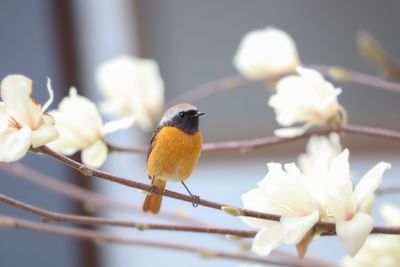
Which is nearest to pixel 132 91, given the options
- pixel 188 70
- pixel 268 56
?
pixel 268 56

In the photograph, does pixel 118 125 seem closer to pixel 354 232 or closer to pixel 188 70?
pixel 354 232

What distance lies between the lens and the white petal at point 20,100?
223 millimetres

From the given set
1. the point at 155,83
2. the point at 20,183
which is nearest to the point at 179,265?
the point at 20,183

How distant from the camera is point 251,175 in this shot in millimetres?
845

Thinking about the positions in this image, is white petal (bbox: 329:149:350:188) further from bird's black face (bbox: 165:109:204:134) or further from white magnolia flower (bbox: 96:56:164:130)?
white magnolia flower (bbox: 96:56:164:130)

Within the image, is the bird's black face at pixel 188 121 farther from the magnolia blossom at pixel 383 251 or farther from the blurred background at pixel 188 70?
the blurred background at pixel 188 70

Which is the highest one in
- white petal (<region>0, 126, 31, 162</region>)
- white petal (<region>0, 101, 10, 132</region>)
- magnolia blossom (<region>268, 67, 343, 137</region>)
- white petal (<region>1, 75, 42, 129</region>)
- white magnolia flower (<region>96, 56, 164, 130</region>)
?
white magnolia flower (<region>96, 56, 164, 130</region>)

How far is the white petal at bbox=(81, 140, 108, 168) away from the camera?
301mm

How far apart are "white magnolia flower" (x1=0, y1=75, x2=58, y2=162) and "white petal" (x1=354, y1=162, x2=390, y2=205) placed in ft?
0.36

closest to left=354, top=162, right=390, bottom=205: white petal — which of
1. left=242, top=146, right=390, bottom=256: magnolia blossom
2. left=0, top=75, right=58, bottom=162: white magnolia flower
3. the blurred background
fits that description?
left=242, top=146, right=390, bottom=256: magnolia blossom

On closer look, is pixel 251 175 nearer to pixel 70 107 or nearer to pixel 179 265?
pixel 179 265

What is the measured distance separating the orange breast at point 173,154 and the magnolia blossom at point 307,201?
0.19 feet

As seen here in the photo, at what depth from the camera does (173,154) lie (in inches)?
11.6

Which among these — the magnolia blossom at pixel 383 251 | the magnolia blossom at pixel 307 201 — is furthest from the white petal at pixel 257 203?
the magnolia blossom at pixel 383 251
